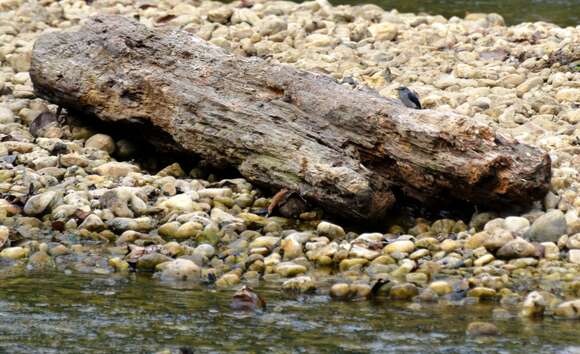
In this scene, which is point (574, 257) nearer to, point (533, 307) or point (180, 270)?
point (533, 307)

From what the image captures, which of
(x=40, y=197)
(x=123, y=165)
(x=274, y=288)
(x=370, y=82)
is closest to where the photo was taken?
(x=274, y=288)

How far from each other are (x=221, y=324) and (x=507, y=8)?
13369 mm

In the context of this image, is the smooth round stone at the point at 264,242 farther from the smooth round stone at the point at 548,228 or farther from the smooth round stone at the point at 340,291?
the smooth round stone at the point at 548,228

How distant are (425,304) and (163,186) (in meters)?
2.77

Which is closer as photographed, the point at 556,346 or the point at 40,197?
the point at 556,346

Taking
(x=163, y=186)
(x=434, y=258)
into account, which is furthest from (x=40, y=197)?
(x=434, y=258)

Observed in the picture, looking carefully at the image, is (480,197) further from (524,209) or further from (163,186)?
(163,186)

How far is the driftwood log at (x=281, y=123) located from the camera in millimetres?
8539

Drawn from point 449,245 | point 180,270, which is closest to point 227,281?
point 180,270

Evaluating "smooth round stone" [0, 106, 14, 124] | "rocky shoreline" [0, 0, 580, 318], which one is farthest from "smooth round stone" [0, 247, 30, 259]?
"smooth round stone" [0, 106, 14, 124]

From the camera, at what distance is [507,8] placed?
63.6 feet

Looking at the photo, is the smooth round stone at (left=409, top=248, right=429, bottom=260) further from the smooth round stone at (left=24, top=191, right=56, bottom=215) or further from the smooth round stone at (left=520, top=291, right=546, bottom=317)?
the smooth round stone at (left=24, top=191, right=56, bottom=215)

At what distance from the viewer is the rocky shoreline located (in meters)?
7.95

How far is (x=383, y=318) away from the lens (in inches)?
284
